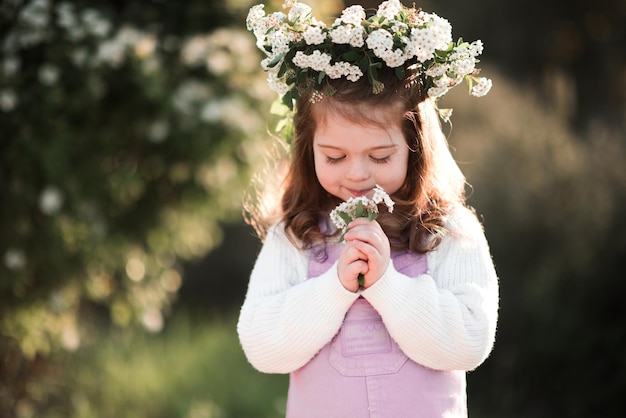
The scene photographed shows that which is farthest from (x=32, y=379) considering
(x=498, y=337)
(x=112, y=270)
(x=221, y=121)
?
(x=498, y=337)

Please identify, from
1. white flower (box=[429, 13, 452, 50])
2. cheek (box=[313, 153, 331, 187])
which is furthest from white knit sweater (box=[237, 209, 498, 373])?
white flower (box=[429, 13, 452, 50])

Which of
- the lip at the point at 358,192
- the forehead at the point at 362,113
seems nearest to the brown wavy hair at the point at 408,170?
the forehead at the point at 362,113

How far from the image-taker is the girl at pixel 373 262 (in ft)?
6.56

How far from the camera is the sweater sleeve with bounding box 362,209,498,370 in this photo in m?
1.99

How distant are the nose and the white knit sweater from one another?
0.72 ft

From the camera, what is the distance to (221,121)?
392 centimetres

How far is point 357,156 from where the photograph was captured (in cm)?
202

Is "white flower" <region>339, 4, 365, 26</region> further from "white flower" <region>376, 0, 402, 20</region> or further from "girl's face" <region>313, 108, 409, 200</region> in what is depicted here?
"girl's face" <region>313, 108, 409, 200</region>

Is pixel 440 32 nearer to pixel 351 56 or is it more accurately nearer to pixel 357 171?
pixel 351 56

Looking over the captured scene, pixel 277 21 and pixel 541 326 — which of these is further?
pixel 541 326

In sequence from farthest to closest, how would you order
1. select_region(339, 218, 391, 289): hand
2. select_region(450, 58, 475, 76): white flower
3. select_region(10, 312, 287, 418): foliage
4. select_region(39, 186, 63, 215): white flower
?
select_region(10, 312, 287, 418): foliage < select_region(39, 186, 63, 215): white flower < select_region(450, 58, 475, 76): white flower < select_region(339, 218, 391, 289): hand

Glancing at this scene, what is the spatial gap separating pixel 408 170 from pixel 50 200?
202 centimetres

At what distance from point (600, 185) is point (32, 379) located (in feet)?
10.1

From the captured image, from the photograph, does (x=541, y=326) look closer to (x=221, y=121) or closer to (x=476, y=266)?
(x=221, y=121)
